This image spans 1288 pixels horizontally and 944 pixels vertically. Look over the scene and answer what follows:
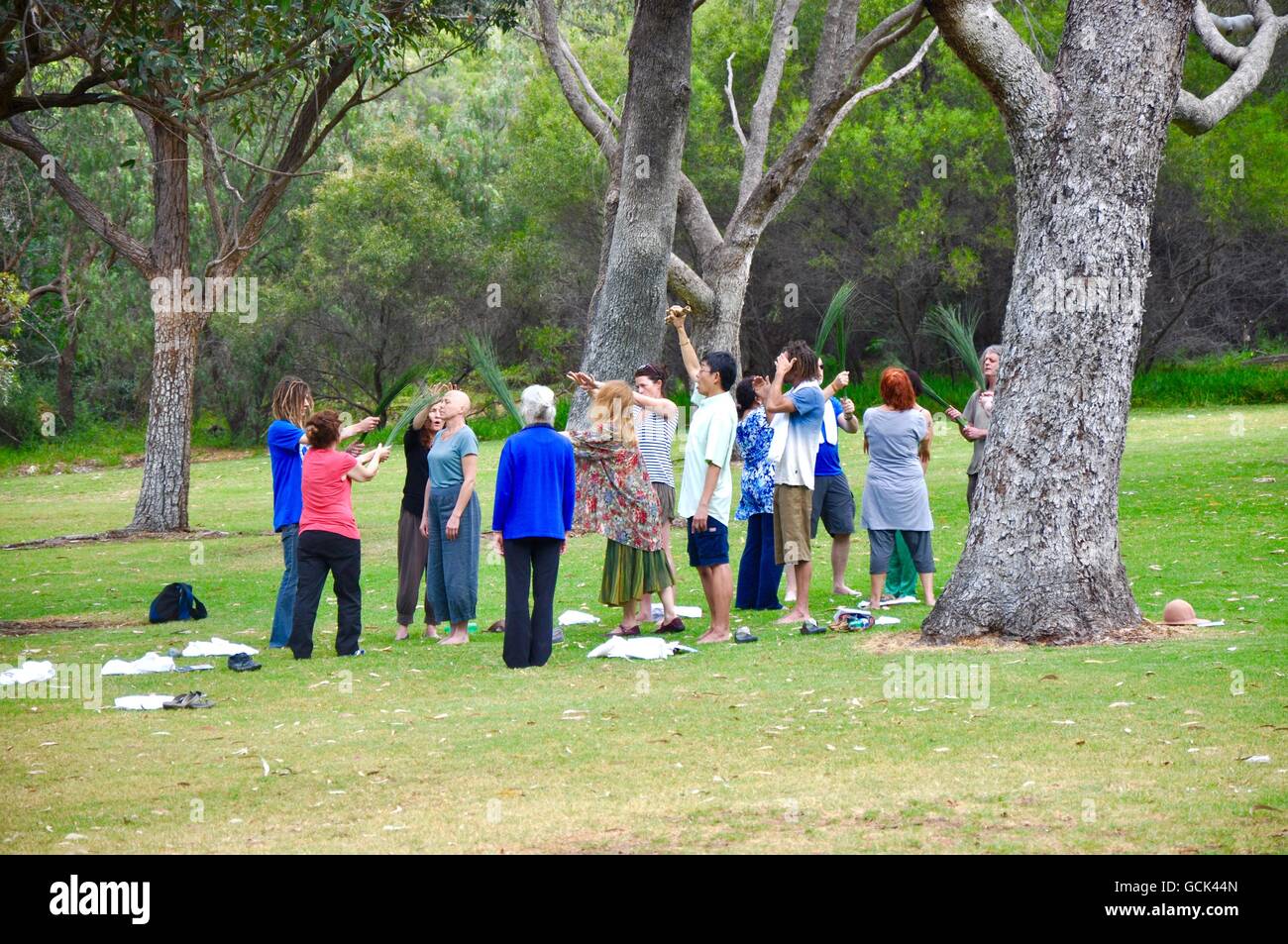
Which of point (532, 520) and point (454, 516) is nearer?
point (532, 520)

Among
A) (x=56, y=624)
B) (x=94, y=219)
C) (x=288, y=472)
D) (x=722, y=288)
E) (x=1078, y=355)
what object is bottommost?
(x=56, y=624)

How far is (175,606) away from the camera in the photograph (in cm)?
1310

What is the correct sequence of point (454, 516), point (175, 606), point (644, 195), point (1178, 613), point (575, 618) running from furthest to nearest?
point (644, 195) < point (175, 606) < point (575, 618) < point (454, 516) < point (1178, 613)

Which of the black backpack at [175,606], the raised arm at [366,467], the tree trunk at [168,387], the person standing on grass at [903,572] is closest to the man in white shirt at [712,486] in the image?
the person standing on grass at [903,572]

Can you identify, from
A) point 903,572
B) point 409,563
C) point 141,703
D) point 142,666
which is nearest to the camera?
point 141,703

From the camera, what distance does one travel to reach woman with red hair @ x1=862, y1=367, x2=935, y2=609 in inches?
460

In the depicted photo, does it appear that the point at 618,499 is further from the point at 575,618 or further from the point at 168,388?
the point at 168,388

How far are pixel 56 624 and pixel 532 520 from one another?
582 cm

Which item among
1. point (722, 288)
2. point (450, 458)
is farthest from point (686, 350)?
point (722, 288)

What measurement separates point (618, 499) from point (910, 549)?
278 cm

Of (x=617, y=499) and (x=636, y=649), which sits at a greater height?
(x=617, y=499)

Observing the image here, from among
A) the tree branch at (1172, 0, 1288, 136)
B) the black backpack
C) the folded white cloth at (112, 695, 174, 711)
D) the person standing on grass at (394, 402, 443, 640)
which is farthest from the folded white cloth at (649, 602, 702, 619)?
the tree branch at (1172, 0, 1288, 136)

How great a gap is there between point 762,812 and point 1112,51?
247 inches

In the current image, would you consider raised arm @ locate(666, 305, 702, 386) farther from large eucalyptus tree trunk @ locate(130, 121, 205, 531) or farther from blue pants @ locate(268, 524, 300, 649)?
large eucalyptus tree trunk @ locate(130, 121, 205, 531)
